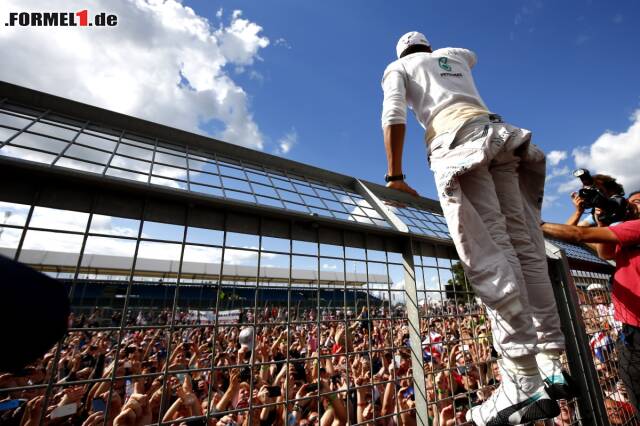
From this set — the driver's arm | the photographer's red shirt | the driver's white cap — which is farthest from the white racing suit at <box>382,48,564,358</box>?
the photographer's red shirt

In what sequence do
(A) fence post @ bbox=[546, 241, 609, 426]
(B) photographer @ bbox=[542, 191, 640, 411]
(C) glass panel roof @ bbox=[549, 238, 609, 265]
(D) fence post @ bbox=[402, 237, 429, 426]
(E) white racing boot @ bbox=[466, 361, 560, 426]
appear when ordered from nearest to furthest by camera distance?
1. (E) white racing boot @ bbox=[466, 361, 560, 426]
2. (D) fence post @ bbox=[402, 237, 429, 426]
3. (B) photographer @ bbox=[542, 191, 640, 411]
4. (A) fence post @ bbox=[546, 241, 609, 426]
5. (C) glass panel roof @ bbox=[549, 238, 609, 265]

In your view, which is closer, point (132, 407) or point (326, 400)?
point (132, 407)

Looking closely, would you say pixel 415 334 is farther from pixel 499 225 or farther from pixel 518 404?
pixel 499 225

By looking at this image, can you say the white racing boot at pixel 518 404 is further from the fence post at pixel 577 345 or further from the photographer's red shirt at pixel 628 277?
the photographer's red shirt at pixel 628 277

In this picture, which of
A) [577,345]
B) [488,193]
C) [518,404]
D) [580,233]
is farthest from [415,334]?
[577,345]

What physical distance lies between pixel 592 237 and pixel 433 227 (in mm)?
1121

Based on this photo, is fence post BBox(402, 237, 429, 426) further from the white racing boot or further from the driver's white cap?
the driver's white cap

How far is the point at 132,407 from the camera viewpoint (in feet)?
10.5

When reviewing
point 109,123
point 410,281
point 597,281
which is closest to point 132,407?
point 109,123

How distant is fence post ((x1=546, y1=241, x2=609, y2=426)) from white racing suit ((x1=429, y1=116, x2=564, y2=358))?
4.29 feet

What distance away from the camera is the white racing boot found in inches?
50.6

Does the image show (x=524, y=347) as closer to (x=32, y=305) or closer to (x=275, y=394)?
(x=32, y=305)

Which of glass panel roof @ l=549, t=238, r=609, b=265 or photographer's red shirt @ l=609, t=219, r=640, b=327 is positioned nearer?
photographer's red shirt @ l=609, t=219, r=640, b=327

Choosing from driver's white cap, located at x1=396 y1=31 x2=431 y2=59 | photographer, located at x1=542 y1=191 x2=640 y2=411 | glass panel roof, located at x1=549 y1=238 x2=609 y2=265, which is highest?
driver's white cap, located at x1=396 y1=31 x2=431 y2=59
